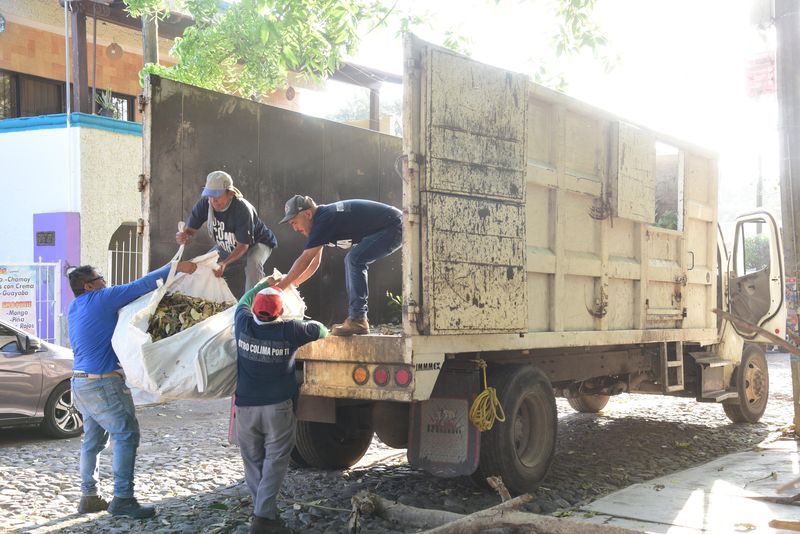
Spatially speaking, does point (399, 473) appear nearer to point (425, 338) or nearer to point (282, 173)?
point (425, 338)

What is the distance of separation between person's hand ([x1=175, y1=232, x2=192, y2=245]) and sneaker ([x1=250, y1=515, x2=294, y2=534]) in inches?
84.7

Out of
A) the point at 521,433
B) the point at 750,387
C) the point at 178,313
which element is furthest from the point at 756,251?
the point at 178,313

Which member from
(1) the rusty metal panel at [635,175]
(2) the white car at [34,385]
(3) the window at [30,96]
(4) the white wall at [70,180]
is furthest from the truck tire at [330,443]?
(3) the window at [30,96]

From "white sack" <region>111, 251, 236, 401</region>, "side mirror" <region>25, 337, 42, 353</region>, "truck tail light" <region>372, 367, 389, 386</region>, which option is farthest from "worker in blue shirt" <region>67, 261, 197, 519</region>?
"side mirror" <region>25, 337, 42, 353</region>

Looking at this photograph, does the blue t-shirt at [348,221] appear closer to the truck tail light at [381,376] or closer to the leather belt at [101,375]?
the truck tail light at [381,376]

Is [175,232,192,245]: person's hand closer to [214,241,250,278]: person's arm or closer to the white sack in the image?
[214,241,250,278]: person's arm

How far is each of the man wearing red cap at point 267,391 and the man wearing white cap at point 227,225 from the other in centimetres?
128

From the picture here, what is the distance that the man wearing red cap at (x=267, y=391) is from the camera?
479 centimetres

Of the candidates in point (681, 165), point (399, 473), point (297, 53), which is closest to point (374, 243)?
point (399, 473)

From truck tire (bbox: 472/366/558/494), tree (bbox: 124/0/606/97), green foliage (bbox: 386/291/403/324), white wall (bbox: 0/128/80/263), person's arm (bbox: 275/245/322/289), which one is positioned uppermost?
tree (bbox: 124/0/606/97)

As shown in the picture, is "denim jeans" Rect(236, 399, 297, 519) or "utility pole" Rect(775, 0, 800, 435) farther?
"utility pole" Rect(775, 0, 800, 435)

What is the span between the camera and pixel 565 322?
6074 millimetres

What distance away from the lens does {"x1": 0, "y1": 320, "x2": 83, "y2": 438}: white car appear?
8.05 m

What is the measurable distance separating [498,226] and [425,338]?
0.90 meters
